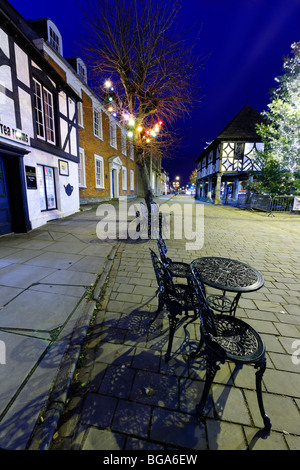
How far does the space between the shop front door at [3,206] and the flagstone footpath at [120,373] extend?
10.8 ft

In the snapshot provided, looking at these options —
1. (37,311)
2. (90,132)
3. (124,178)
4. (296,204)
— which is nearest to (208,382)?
(37,311)

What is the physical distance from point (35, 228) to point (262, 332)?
7.76 m

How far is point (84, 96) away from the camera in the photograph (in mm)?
13734

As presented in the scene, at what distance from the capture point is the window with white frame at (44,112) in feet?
26.6

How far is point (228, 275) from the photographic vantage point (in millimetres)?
2506

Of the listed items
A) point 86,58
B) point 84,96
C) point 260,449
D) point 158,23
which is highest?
point 84,96

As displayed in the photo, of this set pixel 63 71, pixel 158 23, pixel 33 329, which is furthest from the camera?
pixel 63 71

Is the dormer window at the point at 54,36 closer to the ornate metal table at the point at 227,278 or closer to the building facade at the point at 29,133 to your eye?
the building facade at the point at 29,133

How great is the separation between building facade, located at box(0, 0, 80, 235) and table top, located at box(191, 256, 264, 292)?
6.54 m

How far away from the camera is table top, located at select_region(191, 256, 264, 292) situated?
2236mm

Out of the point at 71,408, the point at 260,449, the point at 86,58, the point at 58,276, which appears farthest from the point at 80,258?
the point at 86,58

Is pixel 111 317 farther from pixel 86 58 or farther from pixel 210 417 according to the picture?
pixel 86 58

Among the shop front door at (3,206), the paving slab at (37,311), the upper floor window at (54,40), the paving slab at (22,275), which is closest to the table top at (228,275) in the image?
the paving slab at (37,311)

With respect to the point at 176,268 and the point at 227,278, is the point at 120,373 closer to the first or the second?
the point at 227,278
